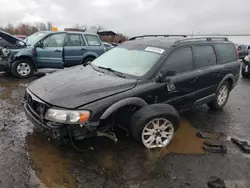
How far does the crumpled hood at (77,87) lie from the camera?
9.84 feet

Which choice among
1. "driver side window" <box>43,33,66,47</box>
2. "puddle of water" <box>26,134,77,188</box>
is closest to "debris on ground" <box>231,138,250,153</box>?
"puddle of water" <box>26,134,77,188</box>

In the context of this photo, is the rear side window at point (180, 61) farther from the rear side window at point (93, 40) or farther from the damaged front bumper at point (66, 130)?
the rear side window at point (93, 40)

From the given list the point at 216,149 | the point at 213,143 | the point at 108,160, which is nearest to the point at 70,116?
the point at 108,160

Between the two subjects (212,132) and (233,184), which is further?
(212,132)

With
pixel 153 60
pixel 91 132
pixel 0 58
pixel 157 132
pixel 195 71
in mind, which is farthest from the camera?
pixel 0 58

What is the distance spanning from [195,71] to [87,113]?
2.30 metres

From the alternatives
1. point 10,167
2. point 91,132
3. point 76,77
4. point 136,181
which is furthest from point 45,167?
point 76,77

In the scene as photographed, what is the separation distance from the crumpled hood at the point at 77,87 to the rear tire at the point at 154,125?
437 mm

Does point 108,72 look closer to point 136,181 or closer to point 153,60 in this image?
point 153,60

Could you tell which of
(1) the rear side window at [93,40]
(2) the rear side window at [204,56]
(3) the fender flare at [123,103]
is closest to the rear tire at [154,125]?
(3) the fender flare at [123,103]

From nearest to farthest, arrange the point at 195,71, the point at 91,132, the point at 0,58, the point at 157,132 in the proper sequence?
the point at 91,132 → the point at 157,132 → the point at 195,71 → the point at 0,58

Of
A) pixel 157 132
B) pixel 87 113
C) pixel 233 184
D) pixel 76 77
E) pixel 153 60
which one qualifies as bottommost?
pixel 233 184

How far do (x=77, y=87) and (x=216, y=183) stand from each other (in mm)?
2113

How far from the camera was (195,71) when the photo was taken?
14.1 feet
